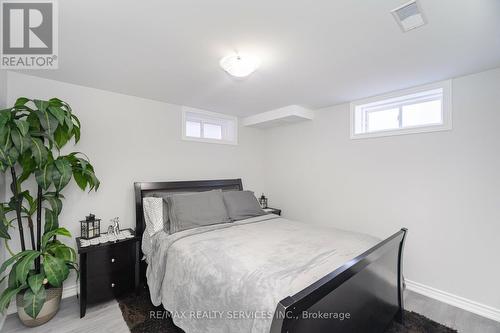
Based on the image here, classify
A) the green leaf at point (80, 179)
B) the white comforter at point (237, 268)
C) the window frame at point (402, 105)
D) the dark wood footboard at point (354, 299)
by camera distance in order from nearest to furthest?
the dark wood footboard at point (354, 299) < the white comforter at point (237, 268) < the green leaf at point (80, 179) < the window frame at point (402, 105)

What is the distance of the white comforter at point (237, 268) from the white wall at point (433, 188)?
0.96 meters

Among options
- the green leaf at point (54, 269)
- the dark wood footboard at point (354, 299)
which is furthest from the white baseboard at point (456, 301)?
the green leaf at point (54, 269)

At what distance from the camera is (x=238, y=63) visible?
1.85 m

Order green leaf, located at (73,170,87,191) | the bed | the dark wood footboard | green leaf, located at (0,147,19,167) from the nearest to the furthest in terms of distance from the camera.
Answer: the dark wood footboard → the bed → green leaf, located at (0,147,19,167) → green leaf, located at (73,170,87,191)

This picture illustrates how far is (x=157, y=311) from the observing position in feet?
6.92

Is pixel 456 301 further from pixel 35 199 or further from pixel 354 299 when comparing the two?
pixel 35 199

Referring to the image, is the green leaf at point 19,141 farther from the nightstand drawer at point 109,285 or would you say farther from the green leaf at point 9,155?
the nightstand drawer at point 109,285

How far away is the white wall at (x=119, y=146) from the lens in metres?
2.40

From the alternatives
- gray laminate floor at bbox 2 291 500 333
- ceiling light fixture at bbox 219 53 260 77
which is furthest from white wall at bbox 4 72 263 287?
ceiling light fixture at bbox 219 53 260 77

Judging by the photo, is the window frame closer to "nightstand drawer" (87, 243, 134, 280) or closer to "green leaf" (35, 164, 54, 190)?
"nightstand drawer" (87, 243, 134, 280)

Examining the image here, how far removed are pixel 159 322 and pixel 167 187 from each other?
1.52 metres

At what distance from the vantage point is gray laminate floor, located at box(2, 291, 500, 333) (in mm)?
1901

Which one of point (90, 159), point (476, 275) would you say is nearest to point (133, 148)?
point (90, 159)

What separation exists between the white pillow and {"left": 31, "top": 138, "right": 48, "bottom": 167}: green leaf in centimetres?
103
